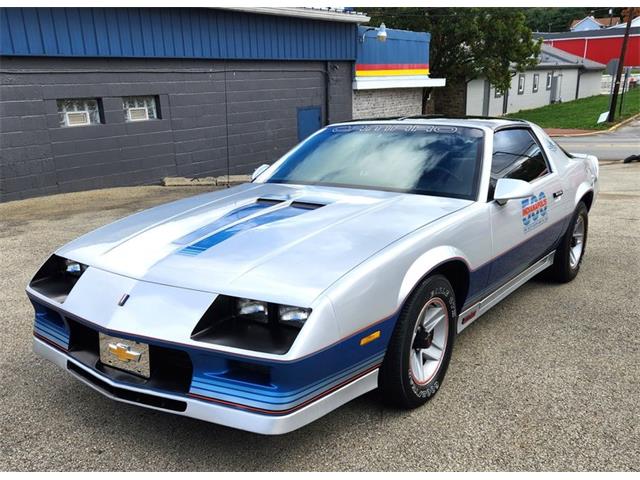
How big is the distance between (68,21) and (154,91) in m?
2.05

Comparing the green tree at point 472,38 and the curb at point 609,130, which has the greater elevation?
the green tree at point 472,38

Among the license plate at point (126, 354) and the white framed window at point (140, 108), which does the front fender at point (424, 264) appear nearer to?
the license plate at point (126, 354)

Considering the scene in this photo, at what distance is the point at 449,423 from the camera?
9.09 ft

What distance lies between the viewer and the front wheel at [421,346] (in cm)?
262

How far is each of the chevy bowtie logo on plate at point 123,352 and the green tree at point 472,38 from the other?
87.5 feet

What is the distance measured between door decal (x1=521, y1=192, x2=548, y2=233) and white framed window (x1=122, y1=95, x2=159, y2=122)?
8806 mm

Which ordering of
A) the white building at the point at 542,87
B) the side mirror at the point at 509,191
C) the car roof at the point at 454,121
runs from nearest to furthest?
the side mirror at the point at 509,191 < the car roof at the point at 454,121 < the white building at the point at 542,87

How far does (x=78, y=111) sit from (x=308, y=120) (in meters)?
6.33

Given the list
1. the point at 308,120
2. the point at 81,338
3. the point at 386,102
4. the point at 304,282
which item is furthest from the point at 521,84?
the point at 81,338

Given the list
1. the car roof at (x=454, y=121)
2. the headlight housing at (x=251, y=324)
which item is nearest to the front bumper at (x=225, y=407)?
the headlight housing at (x=251, y=324)

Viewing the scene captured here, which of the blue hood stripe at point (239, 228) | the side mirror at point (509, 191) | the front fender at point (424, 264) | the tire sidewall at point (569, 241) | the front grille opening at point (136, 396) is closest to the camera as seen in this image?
the front grille opening at point (136, 396)

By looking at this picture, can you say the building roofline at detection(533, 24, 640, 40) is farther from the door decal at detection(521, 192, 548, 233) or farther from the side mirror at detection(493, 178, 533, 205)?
the side mirror at detection(493, 178, 533, 205)

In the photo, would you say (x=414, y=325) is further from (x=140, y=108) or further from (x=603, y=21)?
(x=603, y=21)

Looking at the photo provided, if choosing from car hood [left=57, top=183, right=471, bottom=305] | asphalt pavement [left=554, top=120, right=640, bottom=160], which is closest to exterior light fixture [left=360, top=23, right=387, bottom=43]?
asphalt pavement [left=554, top=120, right=640, bottom=160]
